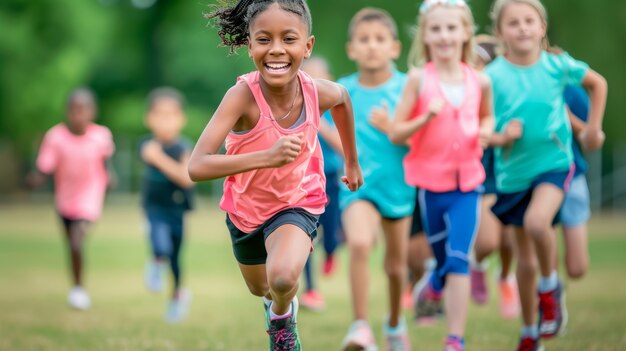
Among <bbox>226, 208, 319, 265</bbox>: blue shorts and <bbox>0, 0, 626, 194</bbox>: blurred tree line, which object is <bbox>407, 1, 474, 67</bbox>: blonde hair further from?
<bbox>0, 0, 626, 194</bbox>: blurred tree line

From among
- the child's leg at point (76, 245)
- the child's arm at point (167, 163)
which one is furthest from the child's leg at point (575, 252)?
the child's leg at point (76, 245)

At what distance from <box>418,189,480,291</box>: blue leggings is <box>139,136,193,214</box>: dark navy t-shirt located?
3.88 meters

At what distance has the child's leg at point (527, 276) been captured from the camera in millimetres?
6861

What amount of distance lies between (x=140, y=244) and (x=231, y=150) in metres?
15.0

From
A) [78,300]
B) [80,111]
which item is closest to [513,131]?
[78,300]

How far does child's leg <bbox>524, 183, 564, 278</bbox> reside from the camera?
21.3 ft

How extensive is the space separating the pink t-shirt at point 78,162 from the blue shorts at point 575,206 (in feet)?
18.3

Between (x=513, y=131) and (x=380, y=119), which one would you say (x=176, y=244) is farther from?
(x=513, y=131)

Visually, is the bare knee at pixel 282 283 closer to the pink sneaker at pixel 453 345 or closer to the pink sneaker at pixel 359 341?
the pink sneaker at pixel 453 345

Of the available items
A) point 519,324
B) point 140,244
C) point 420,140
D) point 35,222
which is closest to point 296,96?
point 420,140

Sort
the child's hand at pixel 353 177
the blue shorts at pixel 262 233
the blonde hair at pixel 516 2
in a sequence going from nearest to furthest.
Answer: the blue shorts at pixel 262 233, the child's hand at pixel 353 177, the blonde hair at pixel 516 2

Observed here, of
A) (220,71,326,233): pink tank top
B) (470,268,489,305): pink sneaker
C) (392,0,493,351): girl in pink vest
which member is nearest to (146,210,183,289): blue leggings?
(470,268,489,305): pink sneaker

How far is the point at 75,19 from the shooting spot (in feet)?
119

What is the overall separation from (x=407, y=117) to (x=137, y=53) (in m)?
37.8
